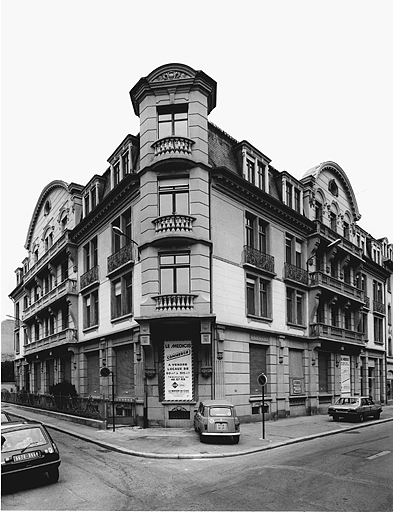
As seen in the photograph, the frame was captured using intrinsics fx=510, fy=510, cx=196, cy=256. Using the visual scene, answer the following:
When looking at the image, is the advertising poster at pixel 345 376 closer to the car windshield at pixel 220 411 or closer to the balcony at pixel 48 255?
the car windshield at pixel 220 411

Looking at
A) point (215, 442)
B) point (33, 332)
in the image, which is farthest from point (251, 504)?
point (33, 332)

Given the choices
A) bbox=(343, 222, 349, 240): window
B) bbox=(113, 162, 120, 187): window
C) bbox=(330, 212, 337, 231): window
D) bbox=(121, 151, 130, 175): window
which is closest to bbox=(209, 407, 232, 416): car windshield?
bbox=(121, 151, 130, 175): window

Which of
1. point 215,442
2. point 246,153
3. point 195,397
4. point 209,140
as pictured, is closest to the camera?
point 215,442

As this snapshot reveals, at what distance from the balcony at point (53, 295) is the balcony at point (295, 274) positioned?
47.3 feet

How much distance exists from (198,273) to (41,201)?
82.8 ft

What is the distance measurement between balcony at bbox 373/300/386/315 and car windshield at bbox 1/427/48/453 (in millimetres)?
38319

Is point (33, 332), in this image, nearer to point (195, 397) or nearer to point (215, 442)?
point (195, 397)

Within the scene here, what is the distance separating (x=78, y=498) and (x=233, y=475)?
14.0 feet

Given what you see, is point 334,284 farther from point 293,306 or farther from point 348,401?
point 348,401

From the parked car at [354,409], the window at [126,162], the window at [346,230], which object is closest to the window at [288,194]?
the window at [346,230]

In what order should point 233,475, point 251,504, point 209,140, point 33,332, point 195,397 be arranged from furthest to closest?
1. point 33,332
2. point 209,140
3. point 195,397
4. point 233,475
5. point 251,504

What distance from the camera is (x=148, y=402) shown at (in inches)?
944

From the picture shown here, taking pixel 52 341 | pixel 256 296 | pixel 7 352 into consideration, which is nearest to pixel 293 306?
pixel 256 296

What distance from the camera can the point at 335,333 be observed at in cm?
3584
